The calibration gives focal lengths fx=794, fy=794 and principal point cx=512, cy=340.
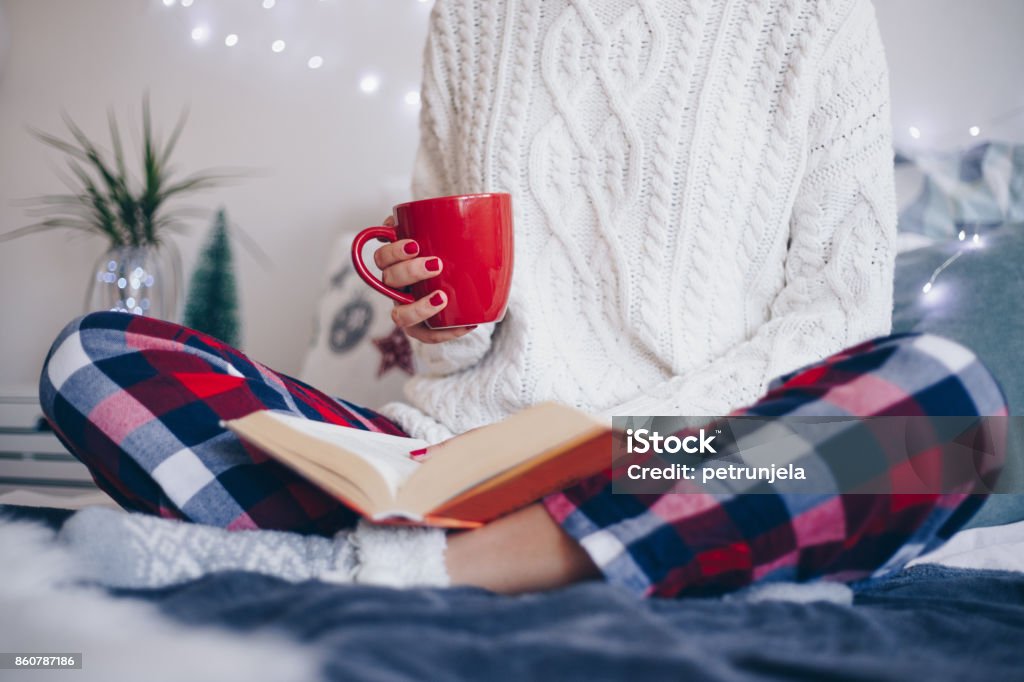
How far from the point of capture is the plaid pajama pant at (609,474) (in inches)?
21.5

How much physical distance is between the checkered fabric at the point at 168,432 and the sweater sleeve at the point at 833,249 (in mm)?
392

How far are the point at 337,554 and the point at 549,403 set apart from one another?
199mm

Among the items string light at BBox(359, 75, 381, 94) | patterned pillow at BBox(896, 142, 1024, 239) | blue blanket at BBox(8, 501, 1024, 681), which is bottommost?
blue blanket at BBox(8, 501, 1024, 681)

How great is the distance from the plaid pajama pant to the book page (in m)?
0.07

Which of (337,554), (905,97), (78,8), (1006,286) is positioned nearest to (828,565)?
(337,554)

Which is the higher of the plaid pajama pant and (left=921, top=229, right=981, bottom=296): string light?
(left=921, top=229, right=981, bottom=296): string light

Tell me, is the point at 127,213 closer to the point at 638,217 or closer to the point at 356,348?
the point at 356,348

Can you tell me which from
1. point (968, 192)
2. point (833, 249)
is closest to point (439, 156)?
point (833, 249)

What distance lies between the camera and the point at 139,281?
2.03 metres

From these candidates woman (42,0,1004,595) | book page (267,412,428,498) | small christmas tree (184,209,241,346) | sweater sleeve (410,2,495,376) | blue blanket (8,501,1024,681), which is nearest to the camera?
blue blanket (8,501,1024,681)

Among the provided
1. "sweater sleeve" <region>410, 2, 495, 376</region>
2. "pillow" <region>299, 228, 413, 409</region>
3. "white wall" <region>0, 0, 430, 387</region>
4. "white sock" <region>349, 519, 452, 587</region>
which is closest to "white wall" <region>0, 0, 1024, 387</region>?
"white wall" <region>0, 0, 430, 387</region>

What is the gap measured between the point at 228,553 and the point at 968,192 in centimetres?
114

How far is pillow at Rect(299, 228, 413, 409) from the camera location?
148 centimetres

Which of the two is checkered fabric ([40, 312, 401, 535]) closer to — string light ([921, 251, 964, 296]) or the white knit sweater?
the white knit sweater
